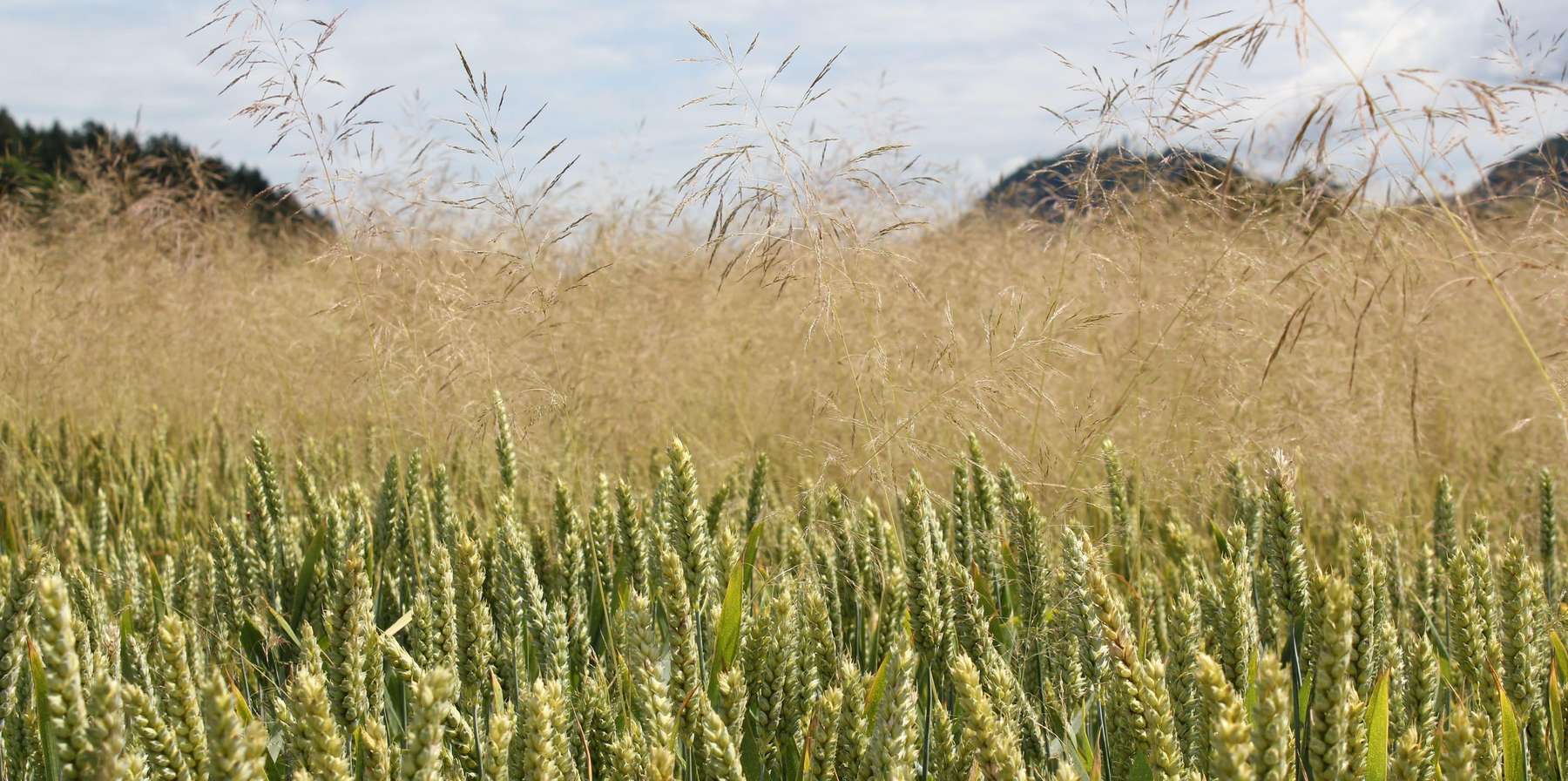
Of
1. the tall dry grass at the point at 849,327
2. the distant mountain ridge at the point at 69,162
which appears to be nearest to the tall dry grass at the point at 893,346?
the tall dry grass at the point at 849,327

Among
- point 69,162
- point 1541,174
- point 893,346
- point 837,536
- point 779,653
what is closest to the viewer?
point 779,653

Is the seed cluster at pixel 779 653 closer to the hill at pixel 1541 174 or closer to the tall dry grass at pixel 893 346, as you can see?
the tall dry grass at pixel 893 346

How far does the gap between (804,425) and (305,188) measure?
2.15 meters

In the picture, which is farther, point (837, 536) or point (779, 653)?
point (837, 536)

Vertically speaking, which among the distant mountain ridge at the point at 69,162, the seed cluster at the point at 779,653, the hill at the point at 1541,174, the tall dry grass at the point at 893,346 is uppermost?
the distant mountain ridge at the point at 69,162

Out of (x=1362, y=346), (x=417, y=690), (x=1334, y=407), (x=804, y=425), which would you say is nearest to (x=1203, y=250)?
(x=1334, y=407)

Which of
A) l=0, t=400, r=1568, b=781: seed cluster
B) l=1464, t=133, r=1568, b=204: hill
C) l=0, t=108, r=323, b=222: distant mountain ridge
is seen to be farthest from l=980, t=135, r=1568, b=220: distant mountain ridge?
l=0, t=108, r=323, b=222: distant mountain ridge

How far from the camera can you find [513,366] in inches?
112

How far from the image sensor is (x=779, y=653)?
52.6 inches

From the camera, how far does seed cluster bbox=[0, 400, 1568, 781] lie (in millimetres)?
1026

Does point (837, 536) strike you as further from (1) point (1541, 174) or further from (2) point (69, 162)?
(2) point (69, 162)

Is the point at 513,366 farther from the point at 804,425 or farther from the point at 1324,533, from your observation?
the point at 1324,533

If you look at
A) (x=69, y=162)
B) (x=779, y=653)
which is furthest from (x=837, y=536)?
(x=69, y=162)

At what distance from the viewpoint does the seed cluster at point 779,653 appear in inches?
40.4
